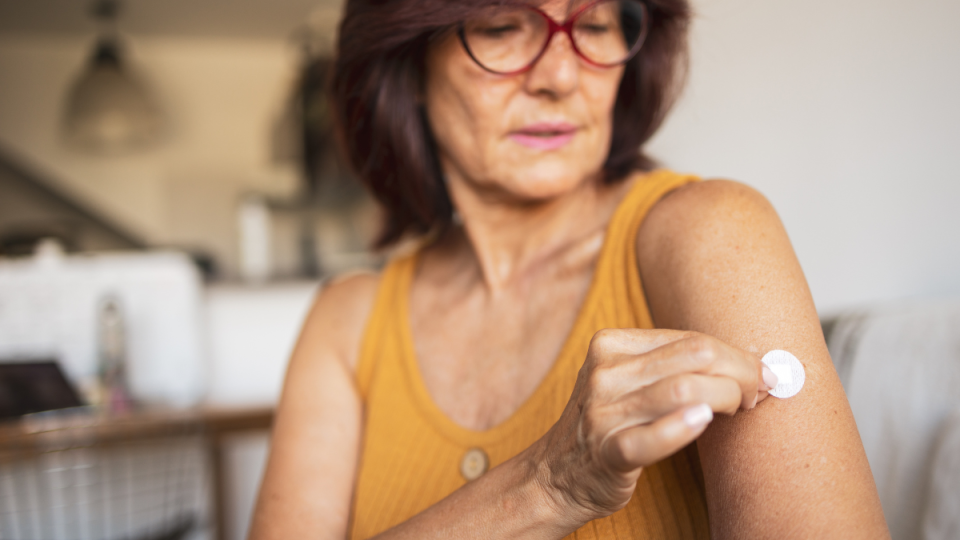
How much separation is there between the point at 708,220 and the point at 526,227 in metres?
0.34

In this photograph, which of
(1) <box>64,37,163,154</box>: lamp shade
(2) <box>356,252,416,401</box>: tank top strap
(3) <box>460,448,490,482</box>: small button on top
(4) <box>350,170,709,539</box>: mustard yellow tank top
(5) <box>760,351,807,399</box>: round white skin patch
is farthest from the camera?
(1) <box>64,37,163,154</box>: lamp shade

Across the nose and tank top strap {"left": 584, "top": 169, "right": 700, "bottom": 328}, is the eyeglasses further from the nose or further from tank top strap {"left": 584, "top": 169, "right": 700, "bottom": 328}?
tank top strap {"left": 584, "top": 169, "right": 700, "bottom": 328}

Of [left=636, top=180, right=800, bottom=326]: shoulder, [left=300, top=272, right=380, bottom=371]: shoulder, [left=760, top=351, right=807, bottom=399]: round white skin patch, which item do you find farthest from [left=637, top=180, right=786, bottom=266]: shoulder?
[left=300, top=272, right=380, bottom=371]: shoulder

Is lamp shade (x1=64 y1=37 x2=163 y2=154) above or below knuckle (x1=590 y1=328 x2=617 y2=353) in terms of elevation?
above

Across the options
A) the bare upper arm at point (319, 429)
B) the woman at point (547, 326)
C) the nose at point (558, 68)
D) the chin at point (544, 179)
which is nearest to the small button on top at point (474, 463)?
the woman at point (547, 326)

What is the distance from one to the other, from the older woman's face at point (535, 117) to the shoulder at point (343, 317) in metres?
0.28

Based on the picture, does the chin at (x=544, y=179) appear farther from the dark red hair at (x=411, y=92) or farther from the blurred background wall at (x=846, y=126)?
the blurred background wall at (x=846, y=126)

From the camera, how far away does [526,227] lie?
925mm

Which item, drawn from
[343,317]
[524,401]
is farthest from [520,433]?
[343,317]

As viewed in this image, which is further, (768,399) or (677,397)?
(768,399)

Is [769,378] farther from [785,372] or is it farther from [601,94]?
[601,94]

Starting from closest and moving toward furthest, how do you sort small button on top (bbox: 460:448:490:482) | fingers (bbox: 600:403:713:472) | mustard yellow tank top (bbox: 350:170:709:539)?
fingers (bbox: 600:403:713:472), mustard yellow tank top (bbox: 350:170:709:539), small button on top (bbox: 460:448:490:482)

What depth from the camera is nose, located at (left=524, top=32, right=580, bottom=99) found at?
0.75 m

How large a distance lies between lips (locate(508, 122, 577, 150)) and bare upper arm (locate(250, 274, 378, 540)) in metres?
0.37
